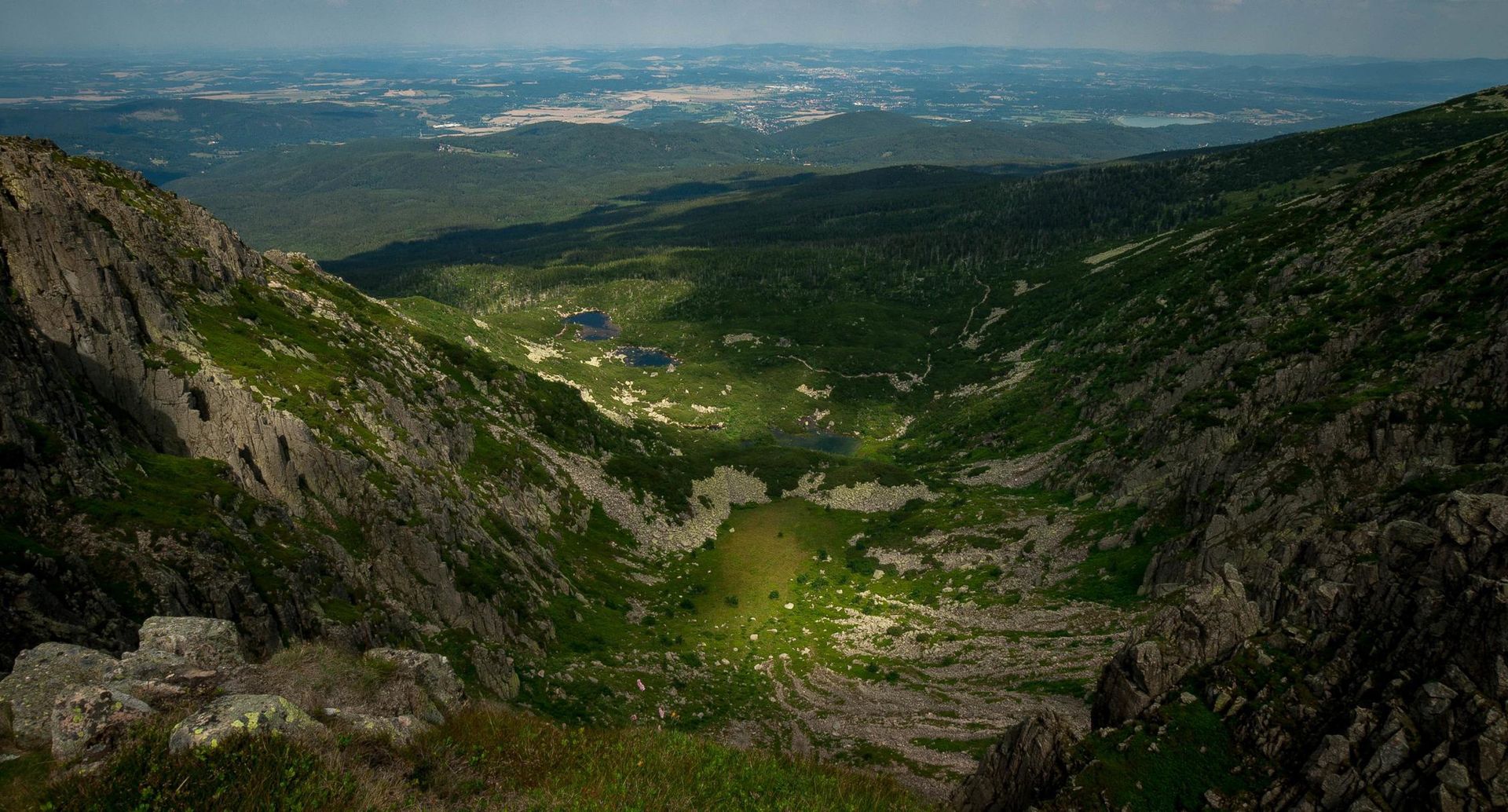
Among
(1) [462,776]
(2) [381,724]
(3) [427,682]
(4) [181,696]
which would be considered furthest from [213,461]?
(1) [462,776]

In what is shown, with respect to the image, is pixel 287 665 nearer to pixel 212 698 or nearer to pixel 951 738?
pixel 212 698

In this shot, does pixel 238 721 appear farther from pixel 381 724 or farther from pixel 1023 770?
pixel 1023 770

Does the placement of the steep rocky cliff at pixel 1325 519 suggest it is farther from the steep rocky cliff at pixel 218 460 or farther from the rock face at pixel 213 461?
the steep rocky cliff at pixel 218 460

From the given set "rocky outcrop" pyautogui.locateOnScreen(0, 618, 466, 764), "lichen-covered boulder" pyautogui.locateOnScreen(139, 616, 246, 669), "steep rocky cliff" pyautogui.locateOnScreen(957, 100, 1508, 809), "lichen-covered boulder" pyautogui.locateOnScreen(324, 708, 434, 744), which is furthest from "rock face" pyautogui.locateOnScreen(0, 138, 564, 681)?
"steep rocky cliff" pyautogui.locateOnScreen(957, 100, 1508, 809)

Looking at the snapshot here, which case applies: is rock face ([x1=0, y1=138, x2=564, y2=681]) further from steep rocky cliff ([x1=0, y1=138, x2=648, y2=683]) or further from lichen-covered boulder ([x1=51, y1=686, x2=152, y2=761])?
lichen-covered boulder ([x1=51, y1=686, x2=152, y2=761])

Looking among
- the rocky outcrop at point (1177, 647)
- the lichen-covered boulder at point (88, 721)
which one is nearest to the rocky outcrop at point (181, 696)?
the lichen-covered boulder at point (88, 721)

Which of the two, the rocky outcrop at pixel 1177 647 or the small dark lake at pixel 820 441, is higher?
the rocky outcrop at pixel 1177 647

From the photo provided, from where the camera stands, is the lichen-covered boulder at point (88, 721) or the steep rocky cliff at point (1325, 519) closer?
the lichen-covered boulder at point (88, 721)
